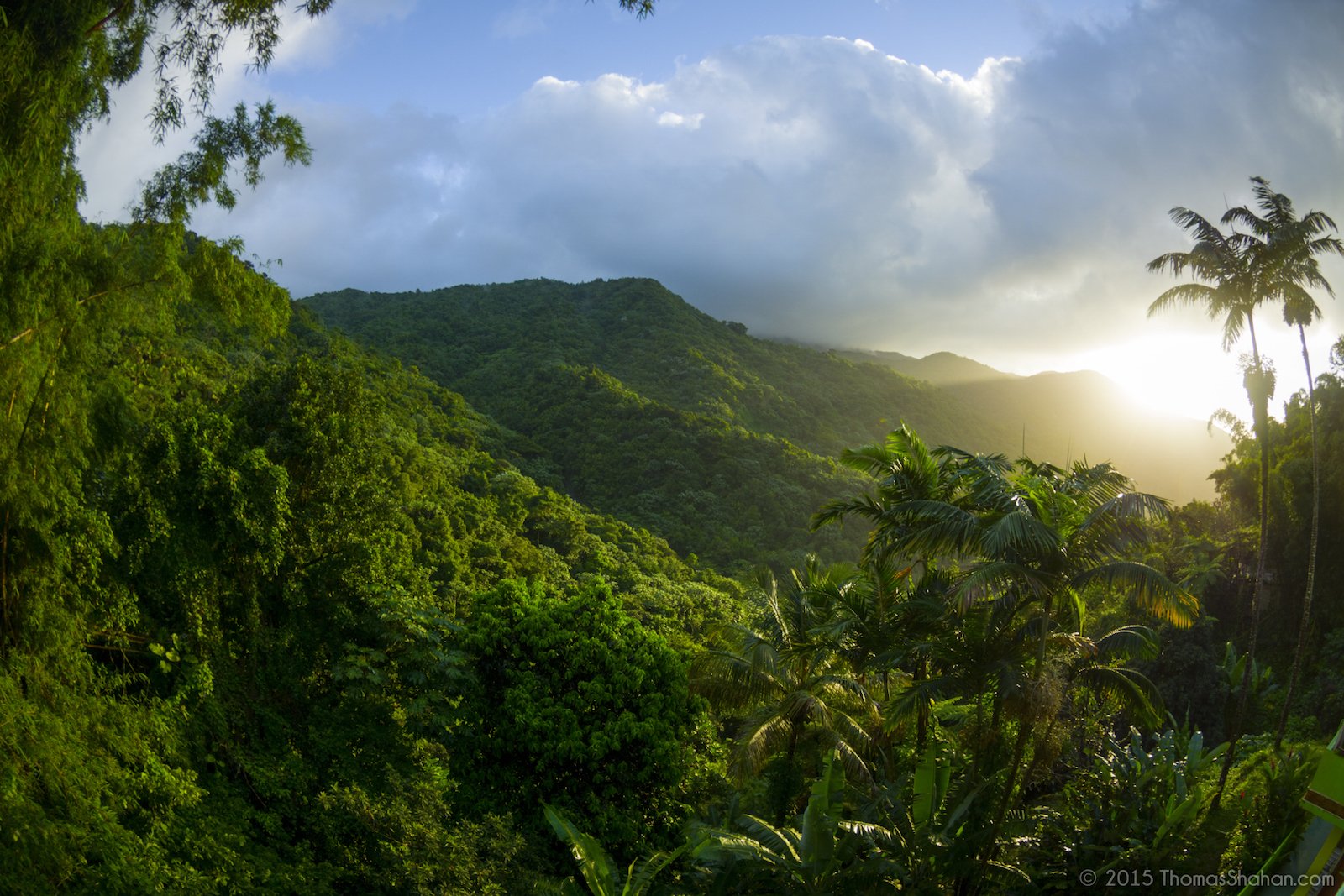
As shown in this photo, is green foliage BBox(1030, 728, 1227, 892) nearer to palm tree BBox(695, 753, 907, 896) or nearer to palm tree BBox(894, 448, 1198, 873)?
palm tree BBox(894, 448, 1198, 873)

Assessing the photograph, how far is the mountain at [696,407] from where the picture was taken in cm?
4816

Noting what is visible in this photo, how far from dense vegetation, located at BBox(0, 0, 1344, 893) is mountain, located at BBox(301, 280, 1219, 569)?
24.8 metres

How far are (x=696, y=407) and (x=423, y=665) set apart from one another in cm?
4842

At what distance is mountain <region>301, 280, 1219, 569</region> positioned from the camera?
158 ft

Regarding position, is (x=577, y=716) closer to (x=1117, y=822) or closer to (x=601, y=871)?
(x=601, y=871)

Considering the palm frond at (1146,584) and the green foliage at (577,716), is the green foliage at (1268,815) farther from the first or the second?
the green foliage at (577,716)

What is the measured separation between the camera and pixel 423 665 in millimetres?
14977

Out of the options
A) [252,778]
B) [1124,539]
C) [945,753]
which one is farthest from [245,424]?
[1124,539]

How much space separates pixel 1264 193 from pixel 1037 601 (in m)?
9.71

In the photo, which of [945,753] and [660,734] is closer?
[945,753]

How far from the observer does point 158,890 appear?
9.41m

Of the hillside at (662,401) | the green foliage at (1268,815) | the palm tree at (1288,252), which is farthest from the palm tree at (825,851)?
the hillside at (662,401)

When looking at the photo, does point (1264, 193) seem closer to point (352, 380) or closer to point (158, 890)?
point (352, 380)

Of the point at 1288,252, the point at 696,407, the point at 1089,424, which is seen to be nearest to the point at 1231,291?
the point at 1288,252
